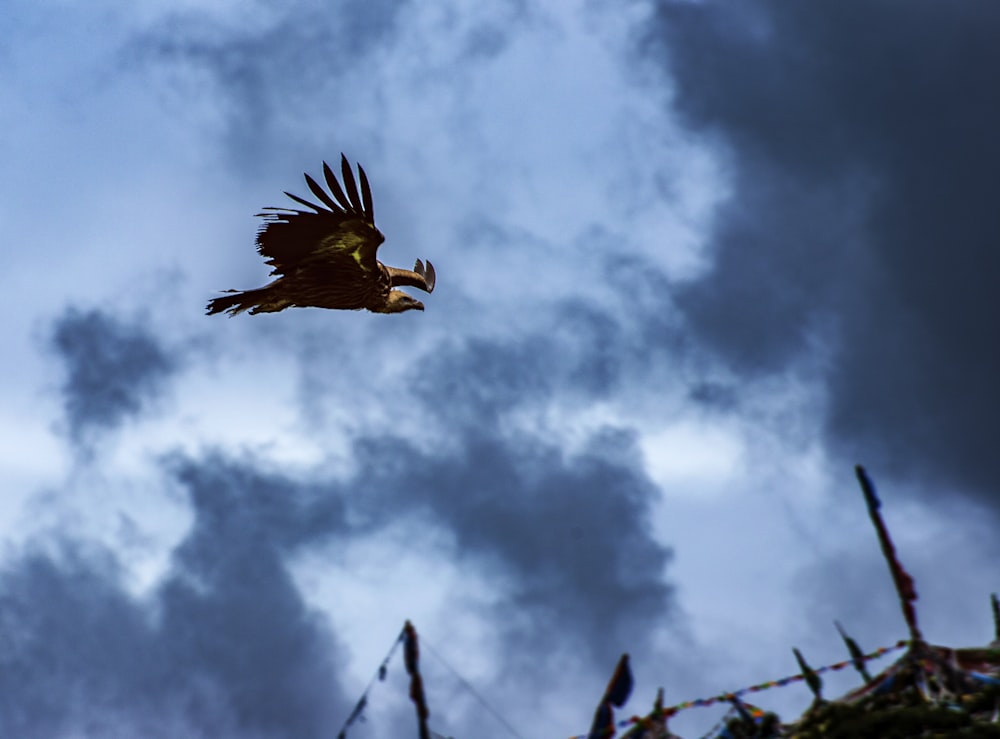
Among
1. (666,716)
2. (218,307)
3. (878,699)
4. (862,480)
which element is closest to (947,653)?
(878,699)

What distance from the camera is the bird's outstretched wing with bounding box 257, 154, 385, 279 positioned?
79.2 ft

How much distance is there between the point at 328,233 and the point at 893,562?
10234 mm

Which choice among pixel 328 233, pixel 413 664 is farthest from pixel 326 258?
pixel 413 664

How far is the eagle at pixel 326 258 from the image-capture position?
2423 centimetres

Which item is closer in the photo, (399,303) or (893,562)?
(893,562)

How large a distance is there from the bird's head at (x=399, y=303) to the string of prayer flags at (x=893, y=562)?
26.8 feet

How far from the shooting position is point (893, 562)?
24.5m

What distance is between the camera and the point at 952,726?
22.5 meters

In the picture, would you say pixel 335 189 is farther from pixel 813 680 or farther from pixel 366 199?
pixel 813 680

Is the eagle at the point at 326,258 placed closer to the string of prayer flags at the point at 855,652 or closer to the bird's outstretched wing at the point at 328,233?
the bird's outstretched wing at the point at 328,233

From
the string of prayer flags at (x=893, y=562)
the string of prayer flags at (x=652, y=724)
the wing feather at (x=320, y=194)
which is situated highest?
the wing feather at (x=320, y=194)

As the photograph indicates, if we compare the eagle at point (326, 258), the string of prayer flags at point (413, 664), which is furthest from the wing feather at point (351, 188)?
the string of prayer flags at point (413, 664)

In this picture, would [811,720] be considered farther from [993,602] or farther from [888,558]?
[993,602]

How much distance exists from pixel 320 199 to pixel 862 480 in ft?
31.5
